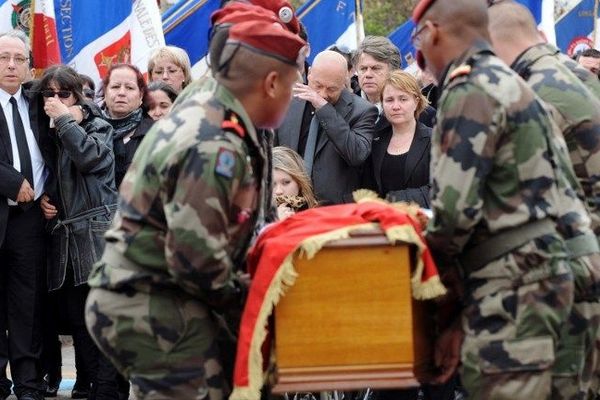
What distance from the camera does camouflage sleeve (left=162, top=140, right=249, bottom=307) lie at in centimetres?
505

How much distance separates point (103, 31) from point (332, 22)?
2.48 meters

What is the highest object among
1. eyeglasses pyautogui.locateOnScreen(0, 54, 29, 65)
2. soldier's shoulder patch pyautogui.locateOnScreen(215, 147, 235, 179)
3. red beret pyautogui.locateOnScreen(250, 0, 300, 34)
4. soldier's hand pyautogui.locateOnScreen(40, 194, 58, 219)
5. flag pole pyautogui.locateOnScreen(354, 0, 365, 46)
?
soldier's shoulder patch pyautogui.locateOnScreen(215, 147, 235, 179)

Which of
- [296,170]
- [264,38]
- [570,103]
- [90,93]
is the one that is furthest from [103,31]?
[264,38]

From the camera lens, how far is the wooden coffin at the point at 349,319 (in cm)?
537

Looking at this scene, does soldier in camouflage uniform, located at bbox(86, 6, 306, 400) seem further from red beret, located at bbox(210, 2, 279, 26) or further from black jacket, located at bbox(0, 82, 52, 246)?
black jacket, located at bbox(0, 82, 52, 246)

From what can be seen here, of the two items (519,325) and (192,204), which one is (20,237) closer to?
(192,204)

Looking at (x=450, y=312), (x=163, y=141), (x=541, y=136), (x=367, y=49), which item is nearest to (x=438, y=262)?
(x=450, y=312)

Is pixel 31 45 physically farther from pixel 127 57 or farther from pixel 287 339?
pixel 287 339

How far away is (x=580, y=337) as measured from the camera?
225 inches

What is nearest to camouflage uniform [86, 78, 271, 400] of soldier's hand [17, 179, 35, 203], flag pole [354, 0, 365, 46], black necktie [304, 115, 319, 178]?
black necktie [304, 115, 319, 178]

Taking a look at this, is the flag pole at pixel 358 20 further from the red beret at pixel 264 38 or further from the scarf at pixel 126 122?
the red beret at pixel 264 38

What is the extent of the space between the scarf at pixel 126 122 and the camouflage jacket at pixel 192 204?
4579 mm

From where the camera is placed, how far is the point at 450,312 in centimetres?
570

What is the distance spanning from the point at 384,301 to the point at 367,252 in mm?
201
